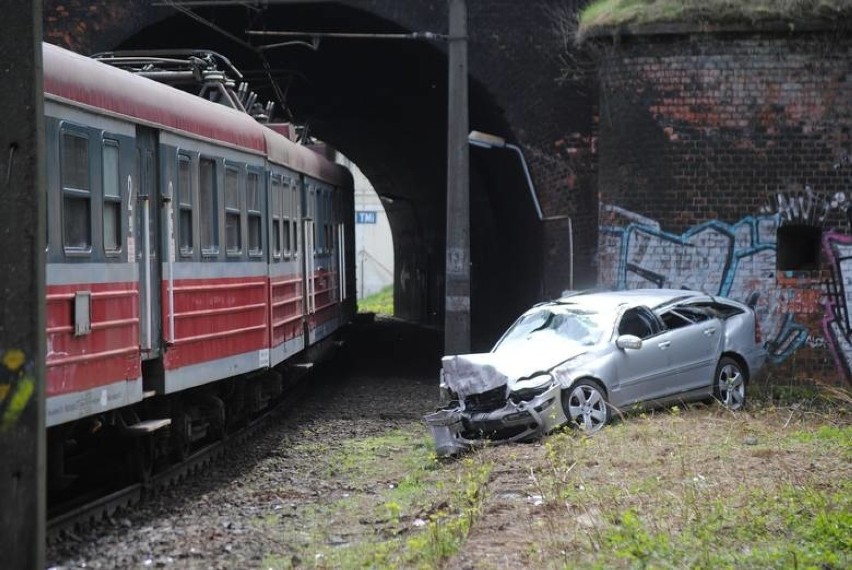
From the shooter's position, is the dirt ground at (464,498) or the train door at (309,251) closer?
the dirt ground at (464,498)

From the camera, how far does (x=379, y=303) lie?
5000cm

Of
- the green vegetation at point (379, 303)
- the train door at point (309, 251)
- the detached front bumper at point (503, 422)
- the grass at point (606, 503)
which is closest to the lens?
the grass at point (606, 503)

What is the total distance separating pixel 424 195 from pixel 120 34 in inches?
562

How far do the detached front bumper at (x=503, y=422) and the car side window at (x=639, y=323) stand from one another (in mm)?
1805

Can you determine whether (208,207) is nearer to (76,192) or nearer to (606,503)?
(76,192)

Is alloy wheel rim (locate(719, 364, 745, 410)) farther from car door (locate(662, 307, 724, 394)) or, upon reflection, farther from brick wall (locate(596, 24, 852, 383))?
brick wall (locate(596, 24, 852, 383))

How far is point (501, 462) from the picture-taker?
11398 mm

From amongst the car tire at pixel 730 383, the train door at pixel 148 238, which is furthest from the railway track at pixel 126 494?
the car tire at pixel 730 383

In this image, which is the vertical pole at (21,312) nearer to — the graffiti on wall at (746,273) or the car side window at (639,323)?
the car side window at (639,323)

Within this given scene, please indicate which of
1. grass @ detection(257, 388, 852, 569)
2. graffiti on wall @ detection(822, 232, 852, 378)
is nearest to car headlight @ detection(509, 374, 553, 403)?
grass @ detection(257, 388, 852, 569)

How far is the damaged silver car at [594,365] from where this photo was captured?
1252cm

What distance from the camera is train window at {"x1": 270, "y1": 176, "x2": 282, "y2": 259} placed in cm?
1476

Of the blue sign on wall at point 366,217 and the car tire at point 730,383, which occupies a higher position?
the blue sign on wall at point 366,217

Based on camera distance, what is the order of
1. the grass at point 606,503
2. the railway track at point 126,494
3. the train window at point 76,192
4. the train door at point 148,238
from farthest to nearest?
the train door at point 148,238
the railway track at point 126,494
the train window at point 76,192
the grass at point 606,503
